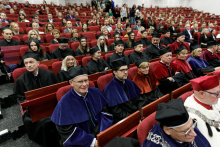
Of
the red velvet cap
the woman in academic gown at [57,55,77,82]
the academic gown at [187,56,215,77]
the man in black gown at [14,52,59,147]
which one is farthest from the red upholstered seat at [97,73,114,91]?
the academic gown at [187,56,215,77]

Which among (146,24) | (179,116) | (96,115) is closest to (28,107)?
(96,115)

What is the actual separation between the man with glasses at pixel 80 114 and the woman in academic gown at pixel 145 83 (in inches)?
35.9

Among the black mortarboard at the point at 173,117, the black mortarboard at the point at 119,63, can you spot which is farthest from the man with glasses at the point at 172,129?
the black mortarboard at the point at 119,63

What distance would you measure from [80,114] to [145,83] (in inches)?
56.7

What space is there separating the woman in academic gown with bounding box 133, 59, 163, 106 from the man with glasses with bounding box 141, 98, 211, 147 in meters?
1.19

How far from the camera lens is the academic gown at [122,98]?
6.41ft

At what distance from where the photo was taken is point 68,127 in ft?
4.64

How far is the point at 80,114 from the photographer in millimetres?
1518

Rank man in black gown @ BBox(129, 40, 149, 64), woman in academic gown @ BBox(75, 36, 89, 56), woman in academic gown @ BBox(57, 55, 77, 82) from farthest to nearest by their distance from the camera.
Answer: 1. woman in academic gown @ BBox(75, 36, 89, 56)
2. man in black gown @ BBox(129, 40, 149, 64)
3. woman in academic gown @ BBox(57, 55, 77, 82)

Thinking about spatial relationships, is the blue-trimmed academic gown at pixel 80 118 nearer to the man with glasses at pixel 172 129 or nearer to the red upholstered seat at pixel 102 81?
the red upholstered seat at pixel 102 81

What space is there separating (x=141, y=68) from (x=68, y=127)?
5.33ft

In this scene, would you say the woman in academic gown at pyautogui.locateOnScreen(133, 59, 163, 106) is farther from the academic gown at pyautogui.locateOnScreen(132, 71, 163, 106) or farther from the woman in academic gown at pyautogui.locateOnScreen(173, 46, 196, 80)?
the woman in academic gown at pyautogui.locateOnScreen(173, 46, 196, 80)

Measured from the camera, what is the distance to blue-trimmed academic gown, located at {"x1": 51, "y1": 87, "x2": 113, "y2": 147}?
4.54 feet

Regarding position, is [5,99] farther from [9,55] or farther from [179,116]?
[179,116]
